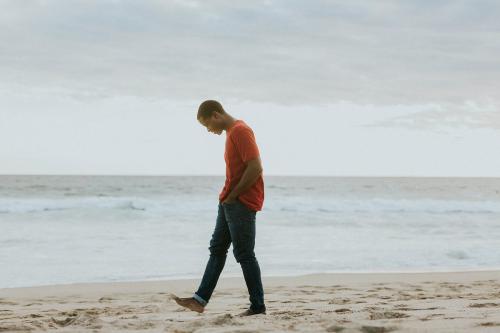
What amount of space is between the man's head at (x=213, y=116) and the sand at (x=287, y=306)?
1.32 metres

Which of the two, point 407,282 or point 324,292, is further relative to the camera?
point 407,282

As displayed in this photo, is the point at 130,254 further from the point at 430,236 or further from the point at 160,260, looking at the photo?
the point at 430,236

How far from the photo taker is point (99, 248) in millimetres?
10742

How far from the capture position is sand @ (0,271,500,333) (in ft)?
12.2

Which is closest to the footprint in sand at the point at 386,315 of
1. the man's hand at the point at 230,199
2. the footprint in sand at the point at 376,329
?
the footprint in sand at the point at 376,329

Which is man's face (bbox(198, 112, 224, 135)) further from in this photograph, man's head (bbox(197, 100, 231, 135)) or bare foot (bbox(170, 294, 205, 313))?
bare foot (bbox(170, 294, 205, 313))

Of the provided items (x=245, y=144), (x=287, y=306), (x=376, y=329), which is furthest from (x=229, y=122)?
(x=287, y=306)

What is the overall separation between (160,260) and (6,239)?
424cm

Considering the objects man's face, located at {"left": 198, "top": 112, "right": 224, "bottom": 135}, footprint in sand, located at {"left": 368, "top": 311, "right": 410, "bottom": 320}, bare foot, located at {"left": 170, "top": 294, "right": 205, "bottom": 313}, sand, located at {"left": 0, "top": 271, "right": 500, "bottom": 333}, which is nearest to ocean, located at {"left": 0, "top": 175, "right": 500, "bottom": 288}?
sand, located at {"left": 0, "top": 271, "right": 500, "bottom": 333}

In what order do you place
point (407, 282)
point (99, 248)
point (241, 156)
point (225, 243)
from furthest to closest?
1. point (99, 248)
2. point (407, 282)
3. point (225, 243)
4. point (241, 156)

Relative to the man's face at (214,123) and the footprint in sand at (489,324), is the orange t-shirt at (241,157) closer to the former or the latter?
the man's face at (214,123)

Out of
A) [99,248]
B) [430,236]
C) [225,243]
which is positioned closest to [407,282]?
[225,243]

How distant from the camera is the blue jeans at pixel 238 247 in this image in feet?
13.6

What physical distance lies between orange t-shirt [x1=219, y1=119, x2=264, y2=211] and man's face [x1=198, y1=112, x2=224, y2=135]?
0.07 metres
